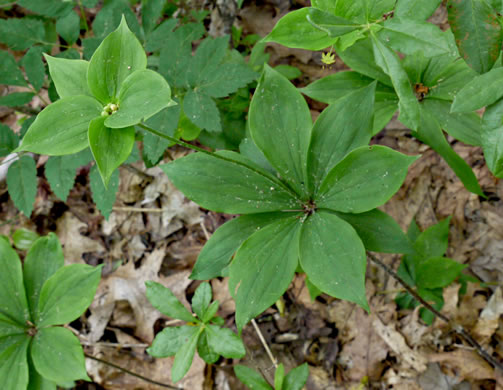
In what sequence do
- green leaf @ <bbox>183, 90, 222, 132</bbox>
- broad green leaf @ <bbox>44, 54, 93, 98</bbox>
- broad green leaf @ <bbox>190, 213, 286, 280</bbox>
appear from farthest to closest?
green leaf @ <bbox>183, 90, 222, 132</bbox>
broad green leaf @ <bbox>190, 213, 286, 280</bbox>
broad green leaf @ <bbox>44, 54, 93, 98</bbox>

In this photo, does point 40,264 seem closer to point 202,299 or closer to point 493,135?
point 202,299

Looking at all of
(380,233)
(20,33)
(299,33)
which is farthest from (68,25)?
(380,233)

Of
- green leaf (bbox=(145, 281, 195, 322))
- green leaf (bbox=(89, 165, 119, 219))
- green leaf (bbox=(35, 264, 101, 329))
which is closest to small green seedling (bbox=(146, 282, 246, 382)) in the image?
green leaf (bbox=(145, 281, 195, 322))

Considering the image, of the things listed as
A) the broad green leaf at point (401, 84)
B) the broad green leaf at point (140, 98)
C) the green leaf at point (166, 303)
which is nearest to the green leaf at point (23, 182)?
the green leaf at point (166, 303)

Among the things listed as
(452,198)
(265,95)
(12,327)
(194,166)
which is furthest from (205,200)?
(452,198)

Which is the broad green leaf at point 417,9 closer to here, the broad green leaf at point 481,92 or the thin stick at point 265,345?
the broad green leaf at point 481,92

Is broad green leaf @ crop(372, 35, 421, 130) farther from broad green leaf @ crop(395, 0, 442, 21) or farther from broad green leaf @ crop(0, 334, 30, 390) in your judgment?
broad green leaf @ crop(0, 334, 30, 390)
